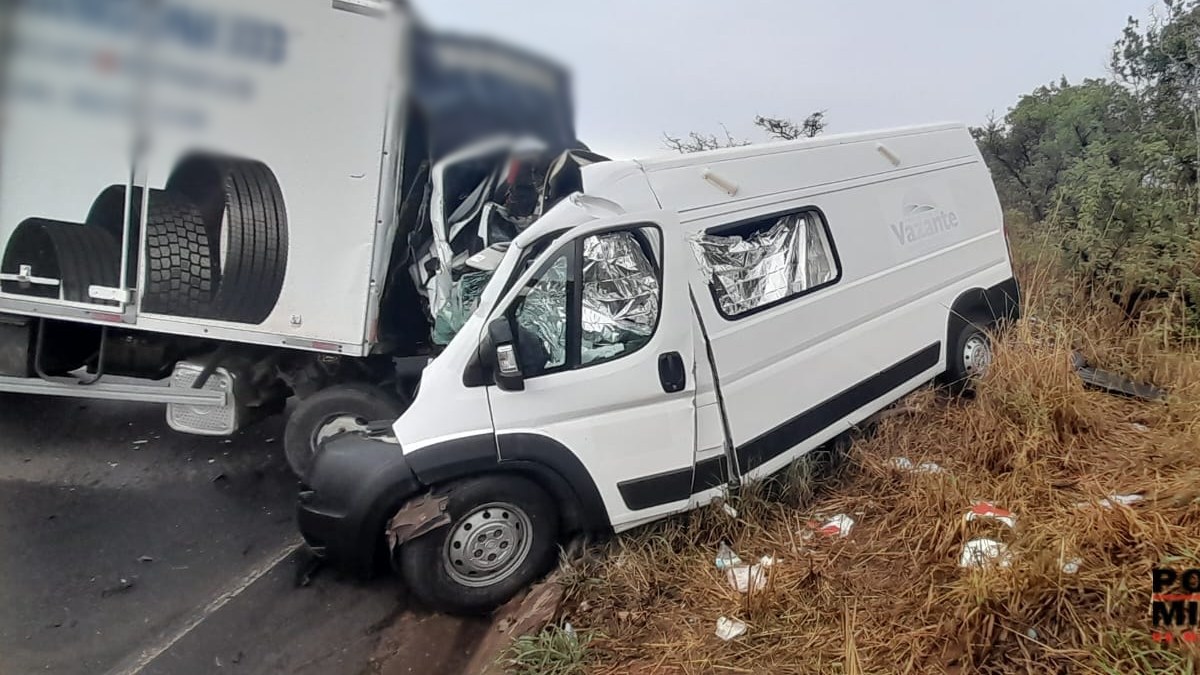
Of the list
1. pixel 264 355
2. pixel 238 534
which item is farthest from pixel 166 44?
pixel 238 534

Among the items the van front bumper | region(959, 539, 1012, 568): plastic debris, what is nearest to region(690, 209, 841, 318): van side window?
region(959, 539, 1012, 568): plastic debris

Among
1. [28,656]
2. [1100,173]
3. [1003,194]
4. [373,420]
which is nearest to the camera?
[28,656]

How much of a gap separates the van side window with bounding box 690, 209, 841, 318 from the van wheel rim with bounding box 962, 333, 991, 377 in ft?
4.74

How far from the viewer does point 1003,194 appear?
33.9 feet

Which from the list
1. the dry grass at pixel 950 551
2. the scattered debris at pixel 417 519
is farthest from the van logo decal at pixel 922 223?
the scattered debris at pixel 417 519

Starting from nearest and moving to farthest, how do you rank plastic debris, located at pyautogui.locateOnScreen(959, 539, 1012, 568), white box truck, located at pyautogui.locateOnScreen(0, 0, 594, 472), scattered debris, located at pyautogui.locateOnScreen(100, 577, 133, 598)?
plastic debris, located at pyautogui.locateOnScreen(959, 539, 1012, 568) → scattered debris, located at pyautogui.locateOnScreen(100, 577, 133, 598) → white box truck, located at pyautogui.locateOnScreen(0, 0, 594, 472)

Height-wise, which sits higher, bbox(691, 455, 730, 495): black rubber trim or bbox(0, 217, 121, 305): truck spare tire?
bbox(0, 217, 121, 305): truck spare tire

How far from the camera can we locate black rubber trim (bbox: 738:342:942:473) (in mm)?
4102

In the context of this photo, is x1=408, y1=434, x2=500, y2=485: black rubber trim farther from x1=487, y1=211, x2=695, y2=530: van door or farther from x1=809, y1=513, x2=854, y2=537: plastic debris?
x1=809, y1=513, x2=854, y2=537: plastic debris

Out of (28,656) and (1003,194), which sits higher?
(1003,194)

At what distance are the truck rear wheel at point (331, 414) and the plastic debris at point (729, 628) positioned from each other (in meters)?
2.68

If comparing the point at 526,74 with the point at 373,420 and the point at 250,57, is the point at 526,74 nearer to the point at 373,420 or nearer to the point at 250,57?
the point at 250,57

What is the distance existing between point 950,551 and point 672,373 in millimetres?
1444

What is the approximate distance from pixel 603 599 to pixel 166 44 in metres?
4.08
